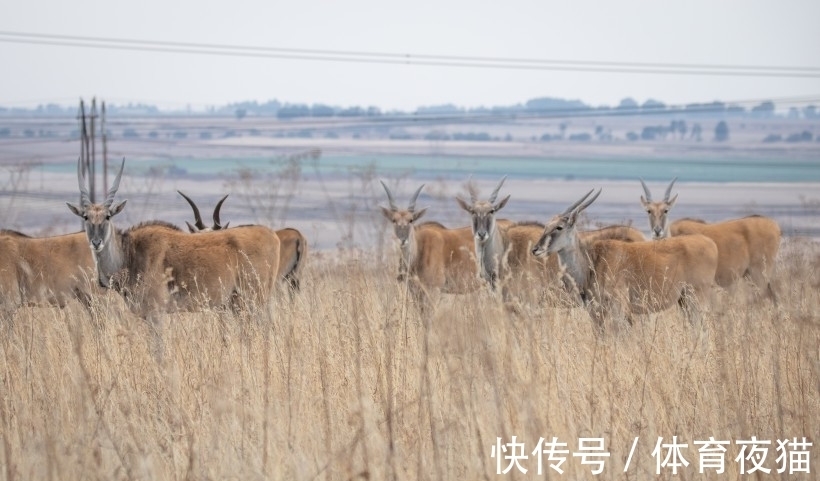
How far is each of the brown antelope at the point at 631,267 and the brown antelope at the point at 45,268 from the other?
4843 millimetres

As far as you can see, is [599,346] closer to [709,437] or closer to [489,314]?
[489,314]

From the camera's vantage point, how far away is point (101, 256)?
1174cm

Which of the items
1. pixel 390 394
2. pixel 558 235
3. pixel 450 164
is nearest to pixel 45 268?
pixel 558 235

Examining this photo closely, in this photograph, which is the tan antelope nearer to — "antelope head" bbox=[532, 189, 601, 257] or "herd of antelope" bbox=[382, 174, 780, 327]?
"herd of antelope" bbox=[382, 174, 780, 327]

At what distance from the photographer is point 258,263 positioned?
12.5 m

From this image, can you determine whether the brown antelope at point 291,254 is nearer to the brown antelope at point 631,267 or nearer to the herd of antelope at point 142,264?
the herd of antelope at point 142,264

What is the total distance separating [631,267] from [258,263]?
3673 millimetres

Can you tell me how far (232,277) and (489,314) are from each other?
442 centimetres

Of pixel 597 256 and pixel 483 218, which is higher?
pixel 483 218

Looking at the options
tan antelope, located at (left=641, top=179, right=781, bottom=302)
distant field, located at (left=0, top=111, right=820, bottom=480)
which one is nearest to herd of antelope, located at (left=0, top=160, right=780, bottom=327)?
distant field, located at (left=0, top=111, right=820, bottom=480)

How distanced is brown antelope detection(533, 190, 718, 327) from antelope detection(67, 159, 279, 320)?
2.91m

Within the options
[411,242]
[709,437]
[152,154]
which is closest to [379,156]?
[152,154]

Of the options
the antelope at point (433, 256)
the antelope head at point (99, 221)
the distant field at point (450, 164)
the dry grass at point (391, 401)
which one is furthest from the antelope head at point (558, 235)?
the distant field at point (450, 164)

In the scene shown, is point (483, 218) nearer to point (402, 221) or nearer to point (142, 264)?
point (402, 221)
